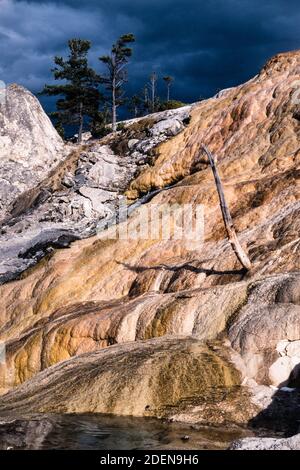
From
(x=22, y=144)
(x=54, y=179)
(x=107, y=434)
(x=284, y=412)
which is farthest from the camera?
(x=22, y=144)

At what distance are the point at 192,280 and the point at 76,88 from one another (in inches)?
1921

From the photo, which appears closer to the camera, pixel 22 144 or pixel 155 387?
pixel 155 387

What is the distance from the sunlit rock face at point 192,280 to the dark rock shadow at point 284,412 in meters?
0.33

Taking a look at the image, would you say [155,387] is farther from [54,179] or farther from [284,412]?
[54,179]

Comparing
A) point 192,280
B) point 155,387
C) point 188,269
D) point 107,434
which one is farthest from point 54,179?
point 107,434

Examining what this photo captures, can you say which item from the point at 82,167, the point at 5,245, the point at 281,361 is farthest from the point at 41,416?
the point at 82,167

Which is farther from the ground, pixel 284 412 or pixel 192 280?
pixel 192 280

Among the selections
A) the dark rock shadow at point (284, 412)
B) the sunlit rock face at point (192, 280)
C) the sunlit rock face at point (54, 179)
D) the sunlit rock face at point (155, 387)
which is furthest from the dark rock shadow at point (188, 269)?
the sunlit rock face at point (54, 179)

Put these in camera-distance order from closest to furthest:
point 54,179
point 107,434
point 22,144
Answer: point 107,434
point 54,179
point 22,144

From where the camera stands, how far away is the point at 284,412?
10.8 metres

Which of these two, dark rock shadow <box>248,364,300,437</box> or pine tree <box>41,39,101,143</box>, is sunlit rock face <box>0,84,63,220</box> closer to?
pine tree <box>41,39,101,143</box>

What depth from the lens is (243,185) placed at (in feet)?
76.0

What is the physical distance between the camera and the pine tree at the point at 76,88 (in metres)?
62.9

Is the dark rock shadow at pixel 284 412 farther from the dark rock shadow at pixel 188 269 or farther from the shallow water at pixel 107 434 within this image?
the dark rock shadow at pixel 188 269
